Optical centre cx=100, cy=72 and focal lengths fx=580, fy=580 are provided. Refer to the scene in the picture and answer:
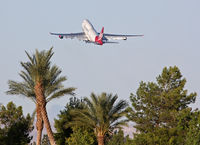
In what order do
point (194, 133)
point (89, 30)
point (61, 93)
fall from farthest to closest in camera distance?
1. point (89, 30)
2. point (61, 93)
3. point (194, 133)

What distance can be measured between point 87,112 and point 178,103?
924 cm

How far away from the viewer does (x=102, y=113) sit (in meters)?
57.5

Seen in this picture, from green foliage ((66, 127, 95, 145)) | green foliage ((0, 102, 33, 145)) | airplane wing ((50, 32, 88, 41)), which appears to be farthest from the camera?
airplane wing ((50, 32, 88, 41))

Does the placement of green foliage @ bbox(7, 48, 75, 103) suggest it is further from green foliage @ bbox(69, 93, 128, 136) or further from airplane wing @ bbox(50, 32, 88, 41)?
airplane wing @ bbox(50, 32, 88, 41)

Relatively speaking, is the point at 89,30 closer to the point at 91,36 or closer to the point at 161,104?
the point at 91,36

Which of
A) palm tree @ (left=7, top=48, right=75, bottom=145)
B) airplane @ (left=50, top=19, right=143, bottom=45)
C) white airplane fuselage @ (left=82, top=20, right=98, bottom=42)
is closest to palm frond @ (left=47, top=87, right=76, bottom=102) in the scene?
palm tree @ (left=7, top=48, right=75, bottom=145)

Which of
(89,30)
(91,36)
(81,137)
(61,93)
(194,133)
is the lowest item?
(194,133)

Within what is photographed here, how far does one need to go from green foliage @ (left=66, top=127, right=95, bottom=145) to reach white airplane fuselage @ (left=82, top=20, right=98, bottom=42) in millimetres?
34215

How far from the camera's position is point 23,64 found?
57.5 m

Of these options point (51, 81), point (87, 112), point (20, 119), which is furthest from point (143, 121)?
point (20, 119)

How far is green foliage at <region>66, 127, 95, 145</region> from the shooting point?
205 ft

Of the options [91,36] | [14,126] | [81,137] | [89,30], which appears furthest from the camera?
[89,30]

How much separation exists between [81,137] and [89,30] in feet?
142

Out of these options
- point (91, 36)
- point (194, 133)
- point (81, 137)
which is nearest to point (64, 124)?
point (81, 137)
